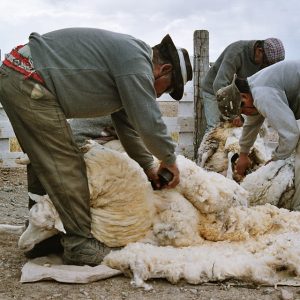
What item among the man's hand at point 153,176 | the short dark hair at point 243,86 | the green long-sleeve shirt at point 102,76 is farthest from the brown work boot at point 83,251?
the short dark hair at point 243,86

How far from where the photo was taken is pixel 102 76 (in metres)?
3.34

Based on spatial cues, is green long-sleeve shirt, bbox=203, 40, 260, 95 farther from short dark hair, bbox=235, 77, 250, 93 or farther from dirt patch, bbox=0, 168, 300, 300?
dirt patch, bbox=0, 168, 300, 300

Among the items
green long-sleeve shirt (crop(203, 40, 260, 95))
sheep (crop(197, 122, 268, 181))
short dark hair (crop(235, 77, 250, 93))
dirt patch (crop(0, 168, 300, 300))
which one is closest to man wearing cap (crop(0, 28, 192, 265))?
dirt patch (crop(0, 168, 300, 300))

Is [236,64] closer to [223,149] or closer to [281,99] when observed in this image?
[223,149]

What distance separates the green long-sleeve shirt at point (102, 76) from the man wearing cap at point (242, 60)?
3.84 meters

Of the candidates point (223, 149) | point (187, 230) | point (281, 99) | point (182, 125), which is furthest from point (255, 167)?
point (182, 125)

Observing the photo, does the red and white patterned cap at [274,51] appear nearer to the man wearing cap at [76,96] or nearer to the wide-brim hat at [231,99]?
the wide-brim hat at [231,99]

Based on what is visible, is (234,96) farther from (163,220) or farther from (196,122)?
(196,122)

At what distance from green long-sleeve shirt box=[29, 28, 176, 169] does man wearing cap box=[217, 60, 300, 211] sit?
4.56 feet

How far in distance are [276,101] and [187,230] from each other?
1.55m

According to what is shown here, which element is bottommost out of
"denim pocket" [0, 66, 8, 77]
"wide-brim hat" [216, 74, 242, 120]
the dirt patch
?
the dirt patch

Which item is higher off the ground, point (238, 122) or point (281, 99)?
point (281, 99)

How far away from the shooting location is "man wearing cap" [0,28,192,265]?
129 inches

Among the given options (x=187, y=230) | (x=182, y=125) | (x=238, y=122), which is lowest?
(x=182, y=125)
